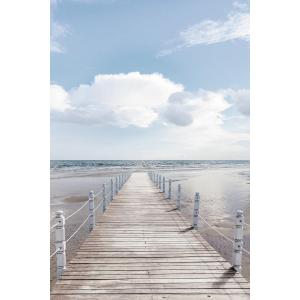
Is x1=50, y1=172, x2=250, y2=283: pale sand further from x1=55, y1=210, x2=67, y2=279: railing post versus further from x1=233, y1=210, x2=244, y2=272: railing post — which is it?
x1=233, y1=210, x2=244, y2=272: railing post

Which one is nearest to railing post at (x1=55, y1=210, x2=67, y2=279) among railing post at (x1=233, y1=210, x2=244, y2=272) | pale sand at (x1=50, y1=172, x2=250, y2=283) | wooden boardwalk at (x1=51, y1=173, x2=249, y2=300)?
wooden boardwalk at (x1=51, y1=173, x2=249, y2=300)

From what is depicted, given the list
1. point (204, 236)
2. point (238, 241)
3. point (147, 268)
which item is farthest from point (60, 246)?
point (204, 236)

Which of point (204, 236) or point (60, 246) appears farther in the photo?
point (204, 236)

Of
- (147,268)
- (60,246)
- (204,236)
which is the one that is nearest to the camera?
(60,246)

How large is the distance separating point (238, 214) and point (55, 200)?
16897mm

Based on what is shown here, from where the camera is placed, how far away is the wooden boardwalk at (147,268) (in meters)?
4.69

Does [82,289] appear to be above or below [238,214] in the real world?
below

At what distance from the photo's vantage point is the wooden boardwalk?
469 centimetres

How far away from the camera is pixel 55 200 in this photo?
20562 millimetres

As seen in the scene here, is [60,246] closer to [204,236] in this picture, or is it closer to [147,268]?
[147,268]

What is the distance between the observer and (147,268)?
564 cm
